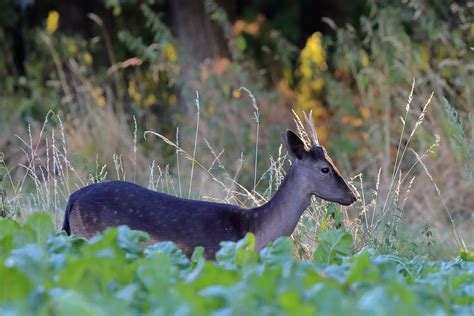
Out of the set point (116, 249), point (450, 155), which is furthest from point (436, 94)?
point (116, 249)

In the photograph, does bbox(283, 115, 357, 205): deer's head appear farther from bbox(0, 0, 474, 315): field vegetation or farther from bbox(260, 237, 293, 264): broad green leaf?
bbox(260, 237, 293, 264): broad green leaf

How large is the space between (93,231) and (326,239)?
5.67 ft

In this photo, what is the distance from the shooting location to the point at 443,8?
1546 cm

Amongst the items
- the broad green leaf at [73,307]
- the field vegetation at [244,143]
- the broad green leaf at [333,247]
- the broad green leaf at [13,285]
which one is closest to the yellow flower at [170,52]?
the field vegetation at [244,143]

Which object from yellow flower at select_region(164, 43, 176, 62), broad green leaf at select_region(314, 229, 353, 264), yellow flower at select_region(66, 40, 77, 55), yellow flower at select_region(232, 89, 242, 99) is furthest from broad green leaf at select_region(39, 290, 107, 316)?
yellow flower at select_region(66, 40, 77, 55)

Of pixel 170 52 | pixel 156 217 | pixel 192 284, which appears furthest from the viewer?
pixel 170 52

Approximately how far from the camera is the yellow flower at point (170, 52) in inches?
656

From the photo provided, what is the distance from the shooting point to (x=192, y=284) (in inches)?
193

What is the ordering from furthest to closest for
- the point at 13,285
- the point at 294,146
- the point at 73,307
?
the point at 294,146, the point at 13,285, the point at 73,307

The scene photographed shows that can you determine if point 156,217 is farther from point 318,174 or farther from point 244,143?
point 244,143

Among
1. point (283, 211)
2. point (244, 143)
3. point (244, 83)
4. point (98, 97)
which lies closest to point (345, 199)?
point (283, 211)

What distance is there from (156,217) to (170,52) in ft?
29.9

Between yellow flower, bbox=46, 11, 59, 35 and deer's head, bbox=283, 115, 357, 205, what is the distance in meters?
9.81

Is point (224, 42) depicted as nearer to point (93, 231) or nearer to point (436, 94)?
point (436, 94)
